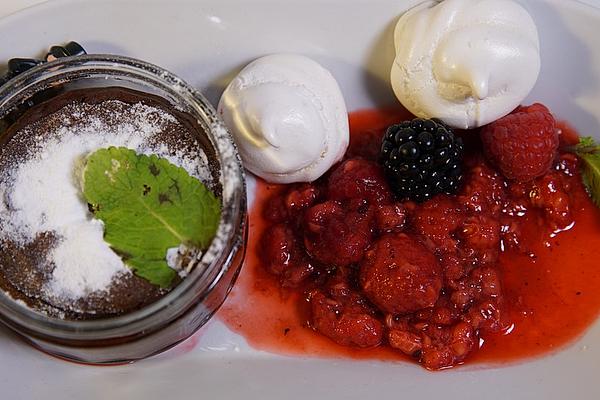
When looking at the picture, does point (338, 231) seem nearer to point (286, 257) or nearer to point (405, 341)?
point (286, 257)

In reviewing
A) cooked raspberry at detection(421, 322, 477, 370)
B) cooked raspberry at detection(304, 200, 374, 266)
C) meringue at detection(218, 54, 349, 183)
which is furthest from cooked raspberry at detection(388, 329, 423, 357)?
meringue at detection(218, 54, 349, 183)

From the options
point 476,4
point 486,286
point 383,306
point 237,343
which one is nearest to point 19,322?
point 237,343

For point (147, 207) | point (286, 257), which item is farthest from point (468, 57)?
point (147, 207)

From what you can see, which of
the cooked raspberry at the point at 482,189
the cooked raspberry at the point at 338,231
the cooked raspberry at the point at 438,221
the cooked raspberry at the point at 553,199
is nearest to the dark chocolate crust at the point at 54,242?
the cooked raspberry at the point at 338,231

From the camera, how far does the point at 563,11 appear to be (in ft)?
4.92

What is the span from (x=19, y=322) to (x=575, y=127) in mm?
1206

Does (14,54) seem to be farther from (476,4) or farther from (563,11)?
(563,11)

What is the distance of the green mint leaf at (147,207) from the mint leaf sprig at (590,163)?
0.81 metres

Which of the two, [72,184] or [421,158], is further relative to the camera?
[421,158]

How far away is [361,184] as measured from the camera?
1.54 m

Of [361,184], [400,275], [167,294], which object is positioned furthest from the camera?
[361,184]

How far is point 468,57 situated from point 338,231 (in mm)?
429

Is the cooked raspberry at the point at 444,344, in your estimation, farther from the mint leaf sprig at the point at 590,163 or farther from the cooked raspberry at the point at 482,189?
the mint leaf sprig at the point at 590,163

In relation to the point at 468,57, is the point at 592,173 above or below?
below
